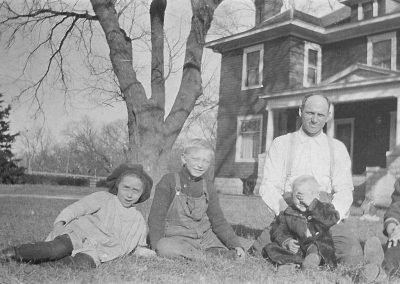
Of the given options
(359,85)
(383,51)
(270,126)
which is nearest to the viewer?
(359,85)

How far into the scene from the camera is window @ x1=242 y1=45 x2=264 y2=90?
2236cm

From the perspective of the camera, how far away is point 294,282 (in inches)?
157

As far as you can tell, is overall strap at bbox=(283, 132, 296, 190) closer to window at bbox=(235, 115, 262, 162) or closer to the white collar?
the white collar

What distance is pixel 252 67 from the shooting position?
22.8 metres

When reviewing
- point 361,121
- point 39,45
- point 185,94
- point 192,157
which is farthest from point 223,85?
point 192,157

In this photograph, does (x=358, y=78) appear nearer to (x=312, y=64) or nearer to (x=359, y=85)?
(x=359, y=85)

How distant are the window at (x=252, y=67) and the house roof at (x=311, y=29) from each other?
34cm

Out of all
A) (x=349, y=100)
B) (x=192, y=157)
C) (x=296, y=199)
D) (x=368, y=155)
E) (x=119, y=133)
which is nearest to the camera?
(x=296, y=199)

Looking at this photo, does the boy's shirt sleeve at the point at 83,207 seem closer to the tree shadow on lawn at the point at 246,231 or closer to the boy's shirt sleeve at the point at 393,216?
the boy's shirt sleeve at the point at 393,216

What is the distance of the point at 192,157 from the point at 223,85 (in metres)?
19.3

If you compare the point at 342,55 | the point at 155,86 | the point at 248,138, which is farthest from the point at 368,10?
the point at 155,86

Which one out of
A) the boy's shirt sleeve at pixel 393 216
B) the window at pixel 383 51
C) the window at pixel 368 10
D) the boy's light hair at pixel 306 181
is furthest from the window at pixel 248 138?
the boy's light hair at pixel 306 181

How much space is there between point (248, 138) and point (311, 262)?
18534 mm

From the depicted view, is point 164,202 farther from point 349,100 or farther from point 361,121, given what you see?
point 361,121
